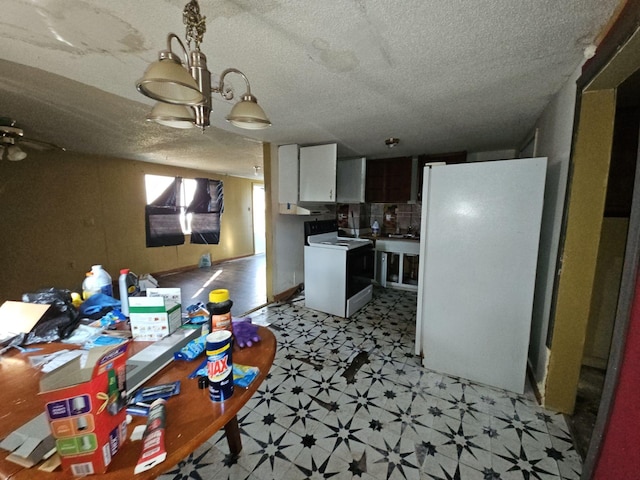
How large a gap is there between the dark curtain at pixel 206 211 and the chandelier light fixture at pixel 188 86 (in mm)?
4727

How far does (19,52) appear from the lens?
133 cm

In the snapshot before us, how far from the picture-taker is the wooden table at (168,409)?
0.54m

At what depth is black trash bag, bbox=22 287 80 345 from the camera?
3.46ft

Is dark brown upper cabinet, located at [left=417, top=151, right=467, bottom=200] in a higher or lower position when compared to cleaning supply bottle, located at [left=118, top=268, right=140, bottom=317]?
higher

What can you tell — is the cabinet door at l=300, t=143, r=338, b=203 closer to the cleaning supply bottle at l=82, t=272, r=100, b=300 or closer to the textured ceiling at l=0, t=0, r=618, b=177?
the textured ceiling at l=0, t=0, r=618, b=177

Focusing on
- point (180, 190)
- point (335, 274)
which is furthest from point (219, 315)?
point (180, 190)

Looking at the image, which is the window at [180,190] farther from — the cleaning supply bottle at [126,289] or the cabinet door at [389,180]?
the cleaning supply bottle at [126,289]

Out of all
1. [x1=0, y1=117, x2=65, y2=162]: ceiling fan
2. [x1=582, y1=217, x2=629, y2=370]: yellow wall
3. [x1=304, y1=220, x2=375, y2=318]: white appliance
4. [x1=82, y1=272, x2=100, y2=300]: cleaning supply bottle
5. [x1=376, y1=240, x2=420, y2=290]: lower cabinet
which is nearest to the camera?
[x1=82, y1=272, x2=100, y2=300]: cleaning supply bottle

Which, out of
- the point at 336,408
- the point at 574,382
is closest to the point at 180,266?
the point at 336,408

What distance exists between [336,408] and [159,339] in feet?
3.95

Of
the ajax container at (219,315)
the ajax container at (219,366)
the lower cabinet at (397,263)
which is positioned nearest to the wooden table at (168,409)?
the ajax container at (219,366)

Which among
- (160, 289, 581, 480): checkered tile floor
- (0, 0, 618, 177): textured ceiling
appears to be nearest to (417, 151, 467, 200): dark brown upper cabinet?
(0, 0, 618, 177): textured ceiling

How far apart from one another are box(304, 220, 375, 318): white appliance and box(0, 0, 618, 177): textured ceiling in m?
1.33

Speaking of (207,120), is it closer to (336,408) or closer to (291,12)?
(291,12)
